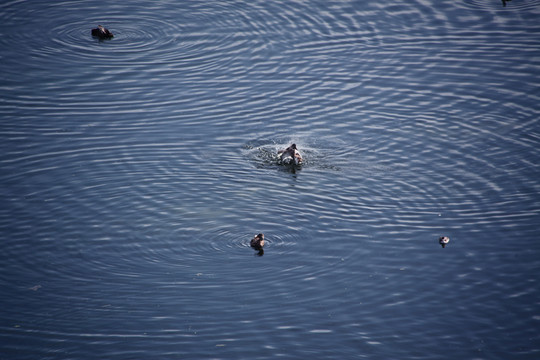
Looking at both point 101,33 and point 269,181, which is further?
point 101,33

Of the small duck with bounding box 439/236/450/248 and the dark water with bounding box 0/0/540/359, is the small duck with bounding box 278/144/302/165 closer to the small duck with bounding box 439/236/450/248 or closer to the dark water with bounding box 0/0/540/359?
the dark water with bounding box 0/0/540/359

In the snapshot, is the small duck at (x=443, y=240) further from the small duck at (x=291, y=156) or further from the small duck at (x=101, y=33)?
the small duck at (x=101, y=33)

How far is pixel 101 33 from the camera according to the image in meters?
33.2

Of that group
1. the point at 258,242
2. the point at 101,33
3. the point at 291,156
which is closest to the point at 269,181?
the point at 291,156

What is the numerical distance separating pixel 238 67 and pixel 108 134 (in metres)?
8.42

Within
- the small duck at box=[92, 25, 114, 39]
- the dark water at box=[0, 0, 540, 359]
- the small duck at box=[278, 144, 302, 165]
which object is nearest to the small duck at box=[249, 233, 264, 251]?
the dark water at box=[0, 0, 540, 359]

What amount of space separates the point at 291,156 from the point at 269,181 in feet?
3.98

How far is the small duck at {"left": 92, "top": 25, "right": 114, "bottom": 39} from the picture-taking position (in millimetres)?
33156

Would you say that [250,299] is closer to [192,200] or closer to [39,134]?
[192,200]

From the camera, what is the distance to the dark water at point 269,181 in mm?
16484

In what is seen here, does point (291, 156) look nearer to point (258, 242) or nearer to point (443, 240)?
point (258, 242)

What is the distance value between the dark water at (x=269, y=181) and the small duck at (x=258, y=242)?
1.04 feet

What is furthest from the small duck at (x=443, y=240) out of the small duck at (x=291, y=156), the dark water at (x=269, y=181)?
the small duck at (x=291, y=156)

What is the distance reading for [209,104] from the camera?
2850 cm
